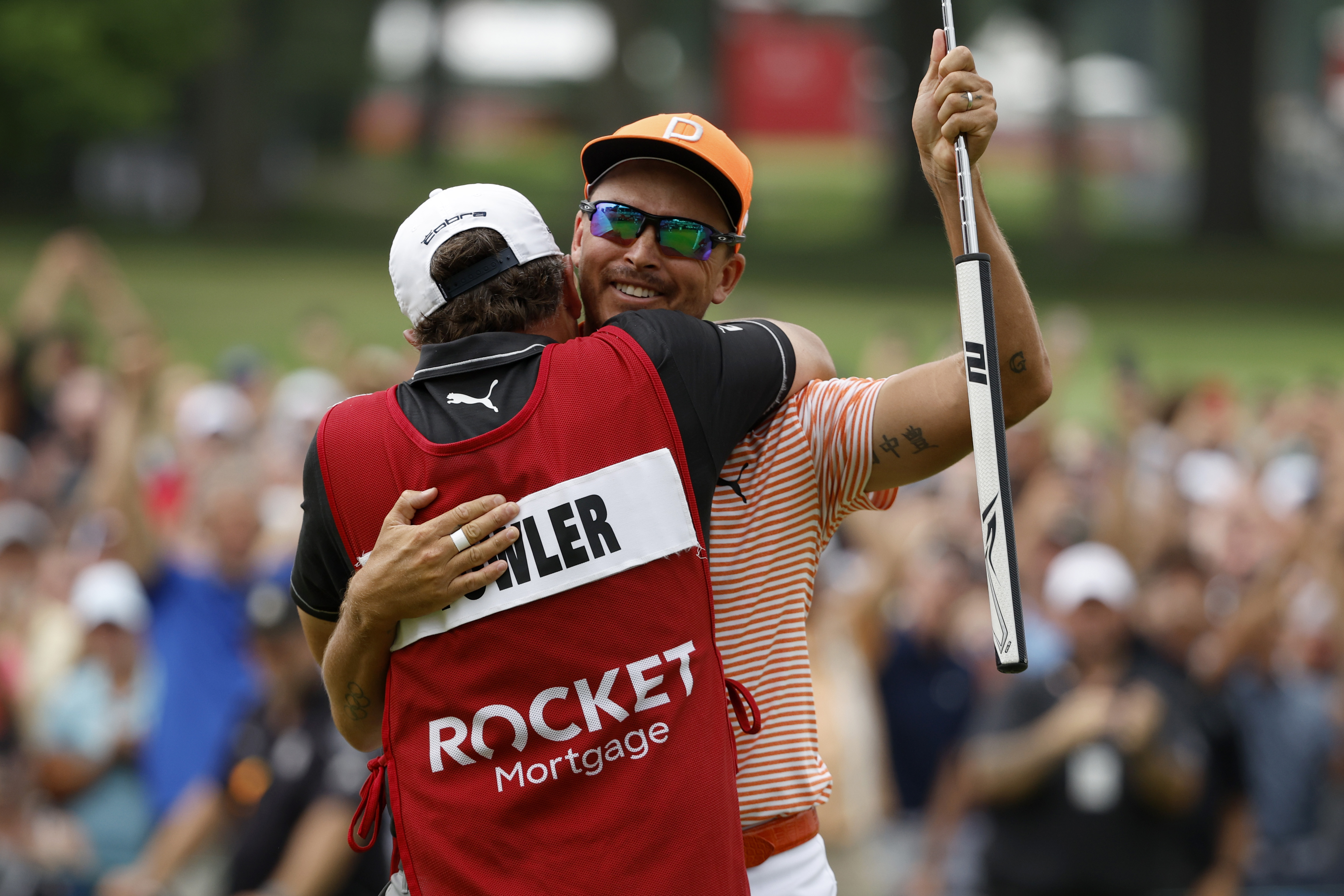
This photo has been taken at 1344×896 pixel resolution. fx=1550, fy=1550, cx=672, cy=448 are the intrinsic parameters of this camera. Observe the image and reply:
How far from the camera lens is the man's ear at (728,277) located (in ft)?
10.4

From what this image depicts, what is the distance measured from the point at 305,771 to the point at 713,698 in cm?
321

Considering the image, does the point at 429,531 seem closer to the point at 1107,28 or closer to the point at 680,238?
the point at 680,238

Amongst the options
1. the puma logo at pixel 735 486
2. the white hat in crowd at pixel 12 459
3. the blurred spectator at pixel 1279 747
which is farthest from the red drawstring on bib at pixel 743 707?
the white hat in crowd at pixel 12 459

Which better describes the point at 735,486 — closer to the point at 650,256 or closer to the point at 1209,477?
the point at 650,256

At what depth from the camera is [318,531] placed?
8.81ft

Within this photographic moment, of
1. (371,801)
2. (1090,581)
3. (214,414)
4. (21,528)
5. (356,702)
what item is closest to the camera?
(371,801)

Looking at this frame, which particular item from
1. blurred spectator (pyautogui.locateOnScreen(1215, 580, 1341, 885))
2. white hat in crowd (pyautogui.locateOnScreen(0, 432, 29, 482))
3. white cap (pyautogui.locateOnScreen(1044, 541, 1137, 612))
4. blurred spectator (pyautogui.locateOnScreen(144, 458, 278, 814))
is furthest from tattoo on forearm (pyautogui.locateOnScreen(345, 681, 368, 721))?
white hat in crowd (pyautogui.locateOnScreen(0, 432, 29, 482))

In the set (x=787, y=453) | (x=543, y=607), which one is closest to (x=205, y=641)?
(x=787, y=453)

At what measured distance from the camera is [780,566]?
2.91 metres

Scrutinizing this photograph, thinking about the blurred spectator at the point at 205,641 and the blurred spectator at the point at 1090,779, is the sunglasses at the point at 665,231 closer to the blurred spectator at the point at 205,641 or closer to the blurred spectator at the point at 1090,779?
the blurred spectator at the point at 1090,779

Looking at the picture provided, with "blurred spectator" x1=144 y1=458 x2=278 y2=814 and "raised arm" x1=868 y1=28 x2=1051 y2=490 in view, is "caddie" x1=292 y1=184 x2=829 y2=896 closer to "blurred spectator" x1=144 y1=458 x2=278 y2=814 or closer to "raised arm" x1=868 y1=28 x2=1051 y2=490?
"raised arm" x1=868 y1=28 x2=1051 y2=490

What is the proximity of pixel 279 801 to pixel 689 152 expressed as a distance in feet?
11.2

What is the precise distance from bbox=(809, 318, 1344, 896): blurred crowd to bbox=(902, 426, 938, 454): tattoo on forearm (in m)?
3.16

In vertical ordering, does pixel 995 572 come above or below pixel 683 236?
below
